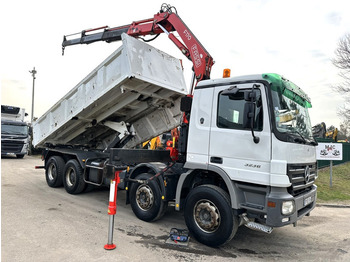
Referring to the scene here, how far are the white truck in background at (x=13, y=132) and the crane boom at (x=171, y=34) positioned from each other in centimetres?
1127

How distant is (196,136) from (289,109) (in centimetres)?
156

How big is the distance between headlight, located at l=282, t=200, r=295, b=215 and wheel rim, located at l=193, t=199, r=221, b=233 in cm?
97

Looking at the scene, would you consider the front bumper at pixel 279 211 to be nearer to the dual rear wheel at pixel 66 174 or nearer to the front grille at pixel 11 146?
the dual rear wheel at pixel 66 174

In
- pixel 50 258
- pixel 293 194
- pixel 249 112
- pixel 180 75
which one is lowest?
pixel 50 258

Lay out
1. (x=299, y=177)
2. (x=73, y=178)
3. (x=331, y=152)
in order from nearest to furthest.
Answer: (x=299, y=177) < (x=73, y=178) < (x=331, y=152)

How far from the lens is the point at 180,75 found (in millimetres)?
6344

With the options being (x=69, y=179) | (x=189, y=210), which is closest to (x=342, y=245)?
(x=189, y=210)

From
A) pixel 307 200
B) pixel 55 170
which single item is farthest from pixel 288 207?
pixel 55 170

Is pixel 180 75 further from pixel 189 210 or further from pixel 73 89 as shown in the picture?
pixel 189 210

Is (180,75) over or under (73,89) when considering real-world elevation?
over

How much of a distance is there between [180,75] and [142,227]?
11.7ft

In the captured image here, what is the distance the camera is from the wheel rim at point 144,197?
5.09 meters

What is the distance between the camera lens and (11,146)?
1594cm

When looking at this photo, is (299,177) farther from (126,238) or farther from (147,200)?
(126,238)
